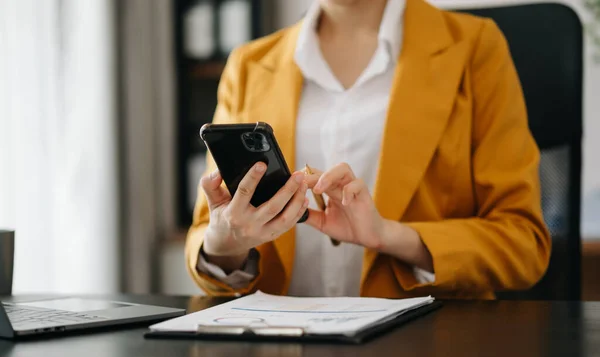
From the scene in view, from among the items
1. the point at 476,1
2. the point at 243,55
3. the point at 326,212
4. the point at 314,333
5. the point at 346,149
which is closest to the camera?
the point at 314,333

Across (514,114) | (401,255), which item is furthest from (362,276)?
(514,114)

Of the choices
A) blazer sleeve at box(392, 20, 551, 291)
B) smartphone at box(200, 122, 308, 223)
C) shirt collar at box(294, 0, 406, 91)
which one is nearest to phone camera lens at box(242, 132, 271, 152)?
smartphone at box(200, 122, 308, 223)

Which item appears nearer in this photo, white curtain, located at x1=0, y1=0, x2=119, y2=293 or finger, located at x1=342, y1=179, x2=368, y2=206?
finger, located at x1=342, y1=179, x2=368, y2=206

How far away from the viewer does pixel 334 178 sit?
3.19 ft

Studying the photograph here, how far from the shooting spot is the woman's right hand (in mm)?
920

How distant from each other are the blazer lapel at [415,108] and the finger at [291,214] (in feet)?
0.82

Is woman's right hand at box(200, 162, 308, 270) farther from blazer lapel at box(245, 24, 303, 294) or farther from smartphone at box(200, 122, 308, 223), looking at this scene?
blazer lapel at box(245, 24, 303, 294)

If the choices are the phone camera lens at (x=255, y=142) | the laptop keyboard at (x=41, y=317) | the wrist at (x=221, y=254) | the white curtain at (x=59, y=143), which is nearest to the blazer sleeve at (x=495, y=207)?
the wrist at (x=221, y=254)

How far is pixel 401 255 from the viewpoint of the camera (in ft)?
3.68

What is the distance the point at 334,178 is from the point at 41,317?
391 mm

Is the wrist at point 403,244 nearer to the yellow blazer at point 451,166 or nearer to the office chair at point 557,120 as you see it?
the yellow blazer at point 451,166

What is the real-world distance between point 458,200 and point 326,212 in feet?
1.03

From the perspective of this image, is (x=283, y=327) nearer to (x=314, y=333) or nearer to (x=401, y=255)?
(x=314, y=333)

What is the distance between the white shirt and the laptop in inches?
14.5
